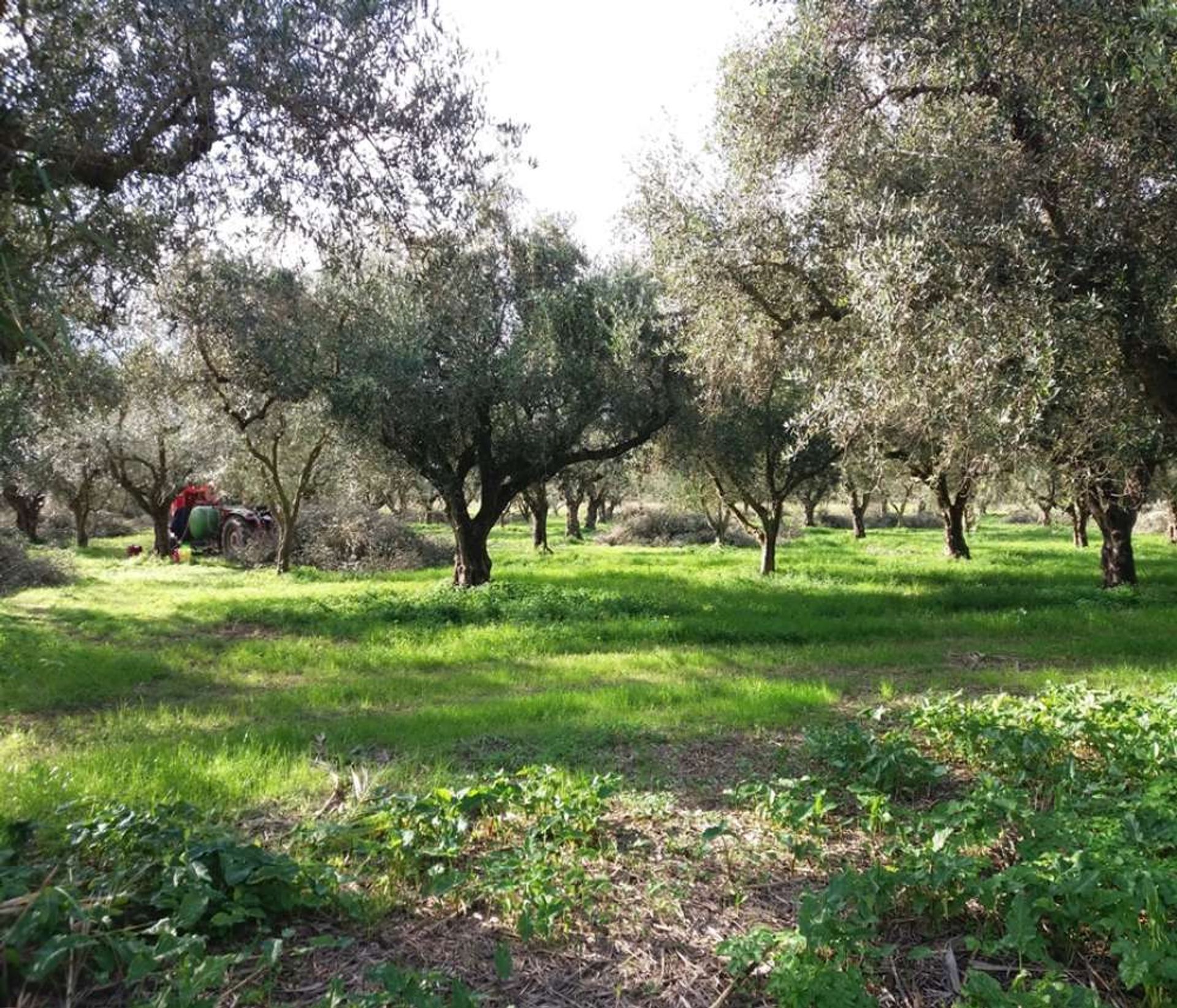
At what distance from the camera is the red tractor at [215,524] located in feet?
91.8

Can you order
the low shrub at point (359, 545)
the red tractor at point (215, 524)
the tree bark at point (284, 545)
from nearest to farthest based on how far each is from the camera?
the tree bark at point (284, 545) < the low shrub at point (359, 545) < the red tractor at point (215, 524)

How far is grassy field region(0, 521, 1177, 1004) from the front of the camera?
4723mm

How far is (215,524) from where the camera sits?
29891 mm

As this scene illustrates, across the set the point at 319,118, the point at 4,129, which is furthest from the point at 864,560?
the point at 4,129

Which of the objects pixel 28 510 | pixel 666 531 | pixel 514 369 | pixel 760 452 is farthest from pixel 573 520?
pixel 514 369

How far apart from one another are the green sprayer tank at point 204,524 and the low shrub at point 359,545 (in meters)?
4.12

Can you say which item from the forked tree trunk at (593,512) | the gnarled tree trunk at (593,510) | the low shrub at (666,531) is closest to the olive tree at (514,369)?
the low shrub at (666,531)

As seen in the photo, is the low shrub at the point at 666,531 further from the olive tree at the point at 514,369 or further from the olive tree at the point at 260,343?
the olive tree at the point at 514,369

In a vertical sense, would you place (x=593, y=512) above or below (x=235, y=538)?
above

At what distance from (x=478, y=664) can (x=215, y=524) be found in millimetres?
22776

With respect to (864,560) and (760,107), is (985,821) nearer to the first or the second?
(760,107)

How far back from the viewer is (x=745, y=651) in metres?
11.7

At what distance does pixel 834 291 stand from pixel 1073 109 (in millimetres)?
3858

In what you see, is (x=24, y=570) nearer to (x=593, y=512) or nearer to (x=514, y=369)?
(x=514, y=369)
